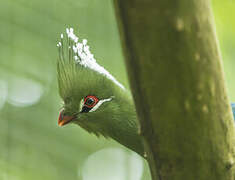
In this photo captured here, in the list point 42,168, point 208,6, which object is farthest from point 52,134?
point 208,6

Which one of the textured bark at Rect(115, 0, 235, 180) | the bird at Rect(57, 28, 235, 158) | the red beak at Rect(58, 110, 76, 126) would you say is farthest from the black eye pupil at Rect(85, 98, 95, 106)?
the textured bark at Rect(115, 0, 235, 180)

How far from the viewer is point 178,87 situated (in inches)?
49.4

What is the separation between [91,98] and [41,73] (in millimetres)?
1050

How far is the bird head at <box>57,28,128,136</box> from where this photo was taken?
8.59ft

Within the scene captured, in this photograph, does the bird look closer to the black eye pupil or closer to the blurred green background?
the black eye pupil

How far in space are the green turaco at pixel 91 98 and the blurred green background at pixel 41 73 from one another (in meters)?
0.78

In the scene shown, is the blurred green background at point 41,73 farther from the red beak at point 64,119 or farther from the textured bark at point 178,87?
the textured bark at point 178,87

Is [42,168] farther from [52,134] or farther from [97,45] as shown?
[97,45]

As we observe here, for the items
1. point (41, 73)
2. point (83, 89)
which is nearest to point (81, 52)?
point (83, 89)

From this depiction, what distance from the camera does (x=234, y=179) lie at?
152 centimetres

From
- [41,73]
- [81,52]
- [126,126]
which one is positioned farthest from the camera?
[41,73]

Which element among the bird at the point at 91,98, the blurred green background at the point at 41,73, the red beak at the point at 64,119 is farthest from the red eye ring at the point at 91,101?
the blurred green background at the point at 41,73

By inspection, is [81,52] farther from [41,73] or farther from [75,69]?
[41,73]

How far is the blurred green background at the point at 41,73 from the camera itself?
358 cm
